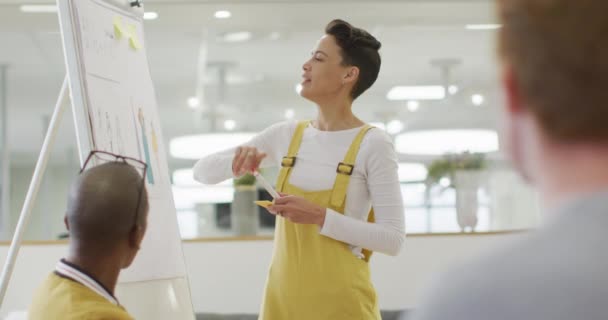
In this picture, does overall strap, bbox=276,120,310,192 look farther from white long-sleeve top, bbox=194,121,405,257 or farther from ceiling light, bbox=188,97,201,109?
ceiling light, bbox=188,97,201,109

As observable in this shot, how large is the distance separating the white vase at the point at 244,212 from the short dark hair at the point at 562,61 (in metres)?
3.98

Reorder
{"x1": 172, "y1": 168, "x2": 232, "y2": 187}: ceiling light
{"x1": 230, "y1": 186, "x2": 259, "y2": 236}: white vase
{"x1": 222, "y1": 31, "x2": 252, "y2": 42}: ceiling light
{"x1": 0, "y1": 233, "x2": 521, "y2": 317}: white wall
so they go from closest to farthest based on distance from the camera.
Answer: {"x1": 0, "y1": 233, "x2": 521, "y2": 317}: white wall, {"x1": 230, "y1": 186, "x2": 259, "y2": 236}: white vase, {"x1": 172, "y1": 168, "x2": 232, "y2": 187}: ceiling light, {"x1": 222, "y1": 31, "x2": 252, "y2": 42}: ceiling light

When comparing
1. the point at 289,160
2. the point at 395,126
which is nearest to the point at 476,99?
the point at 395,126

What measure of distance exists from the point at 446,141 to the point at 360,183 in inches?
120

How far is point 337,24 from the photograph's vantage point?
2.23 meters

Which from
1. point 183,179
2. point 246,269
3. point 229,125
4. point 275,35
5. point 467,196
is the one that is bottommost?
point 246,269

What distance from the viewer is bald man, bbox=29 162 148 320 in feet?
4.39

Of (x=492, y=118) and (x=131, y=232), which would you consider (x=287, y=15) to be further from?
(x=131, y=232)

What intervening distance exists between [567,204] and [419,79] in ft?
15.4

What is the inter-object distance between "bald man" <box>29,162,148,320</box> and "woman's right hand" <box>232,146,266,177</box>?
654 mm

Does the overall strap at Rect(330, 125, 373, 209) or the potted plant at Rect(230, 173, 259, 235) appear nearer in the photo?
the overall strap at Rect(330, 125, 373, 209)

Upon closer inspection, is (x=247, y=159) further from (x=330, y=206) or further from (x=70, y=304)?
(x=70, y=304)

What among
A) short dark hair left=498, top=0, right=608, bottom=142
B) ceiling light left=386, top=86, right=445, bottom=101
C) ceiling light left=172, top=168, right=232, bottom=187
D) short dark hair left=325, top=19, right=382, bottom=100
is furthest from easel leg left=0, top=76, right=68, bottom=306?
ceiling light left=386, top=86, right=445, bottom=101

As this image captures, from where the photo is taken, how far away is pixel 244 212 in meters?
4.58
